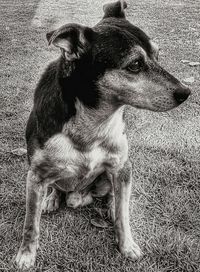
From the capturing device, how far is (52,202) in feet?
11.8

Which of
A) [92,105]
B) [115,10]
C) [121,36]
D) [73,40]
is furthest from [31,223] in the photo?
[115,10]

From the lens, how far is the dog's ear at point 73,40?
256 centimetres

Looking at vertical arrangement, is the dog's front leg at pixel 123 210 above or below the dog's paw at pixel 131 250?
above

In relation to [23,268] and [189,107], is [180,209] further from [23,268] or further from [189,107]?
[189,107]

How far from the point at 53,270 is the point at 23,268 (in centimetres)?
24

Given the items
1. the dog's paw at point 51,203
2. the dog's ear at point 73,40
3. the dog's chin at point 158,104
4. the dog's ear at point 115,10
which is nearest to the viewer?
the dog's ear at point 73,40

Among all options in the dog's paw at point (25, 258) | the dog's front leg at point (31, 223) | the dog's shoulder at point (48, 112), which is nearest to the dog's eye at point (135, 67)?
the dog's shoulder at point (48, 112)

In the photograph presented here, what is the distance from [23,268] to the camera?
3059mm

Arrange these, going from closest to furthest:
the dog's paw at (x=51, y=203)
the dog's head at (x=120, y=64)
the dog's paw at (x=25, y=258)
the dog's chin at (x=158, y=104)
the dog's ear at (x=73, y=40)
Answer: the dog's ear at (x=73, y=40)
the dog's head at (x=120, y=64)
the dog's chin at (x=158, y=104)
the dog's paw at (x=25, y=258)
the dog's paw at (x=51, y=203)

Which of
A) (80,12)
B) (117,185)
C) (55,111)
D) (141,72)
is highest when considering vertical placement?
(141,72)

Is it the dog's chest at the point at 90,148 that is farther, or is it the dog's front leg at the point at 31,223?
the dog's front leg at the point at 31,223

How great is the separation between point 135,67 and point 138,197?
4.94ft

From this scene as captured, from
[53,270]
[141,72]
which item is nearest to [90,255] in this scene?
[53,270]

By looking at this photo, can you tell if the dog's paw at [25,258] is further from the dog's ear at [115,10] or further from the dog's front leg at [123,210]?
the dog's ear at [115,10]
